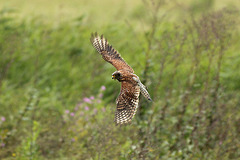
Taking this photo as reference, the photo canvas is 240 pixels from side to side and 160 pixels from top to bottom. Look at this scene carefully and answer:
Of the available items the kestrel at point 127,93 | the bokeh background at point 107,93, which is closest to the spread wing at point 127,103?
the kestrel at point 127,93

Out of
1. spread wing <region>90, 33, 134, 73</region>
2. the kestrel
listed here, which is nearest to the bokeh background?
spread wing <region>90, 33, 134, 73</region>

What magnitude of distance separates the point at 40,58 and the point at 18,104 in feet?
4.19

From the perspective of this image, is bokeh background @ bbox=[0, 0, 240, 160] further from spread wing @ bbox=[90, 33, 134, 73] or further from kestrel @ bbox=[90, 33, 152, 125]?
kestrel @ bbox=[90, 33, 152, 125]

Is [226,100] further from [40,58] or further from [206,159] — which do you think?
[40,58]

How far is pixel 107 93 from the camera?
6.24 m

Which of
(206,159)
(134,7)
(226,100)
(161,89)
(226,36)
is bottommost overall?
(206,159)

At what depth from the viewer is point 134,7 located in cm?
1049

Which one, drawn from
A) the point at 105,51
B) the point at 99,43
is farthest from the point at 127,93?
the point at 99,43

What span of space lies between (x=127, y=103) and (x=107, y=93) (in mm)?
3378

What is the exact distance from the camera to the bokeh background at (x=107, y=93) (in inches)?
170

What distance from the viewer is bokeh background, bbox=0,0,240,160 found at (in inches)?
170

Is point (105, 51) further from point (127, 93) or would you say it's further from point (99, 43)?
point (127, 93)

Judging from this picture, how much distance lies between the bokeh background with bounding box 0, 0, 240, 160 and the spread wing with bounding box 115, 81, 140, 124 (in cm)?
71

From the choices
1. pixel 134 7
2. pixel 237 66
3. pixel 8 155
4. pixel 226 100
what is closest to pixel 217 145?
pixel 226 100
